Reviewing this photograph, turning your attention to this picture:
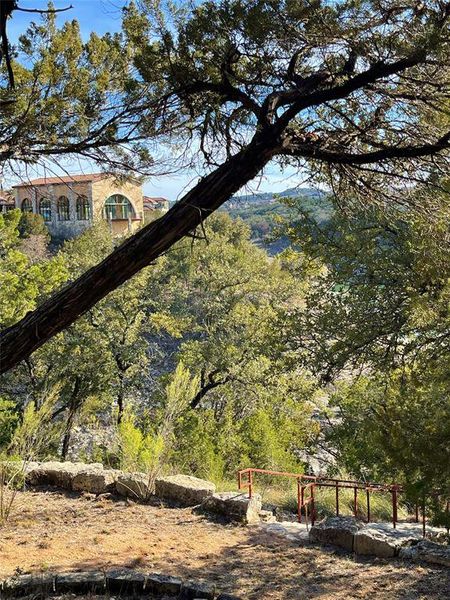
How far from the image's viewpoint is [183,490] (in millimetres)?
7566

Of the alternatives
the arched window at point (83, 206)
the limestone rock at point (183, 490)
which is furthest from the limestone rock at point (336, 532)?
the arched window at point (83, 206)

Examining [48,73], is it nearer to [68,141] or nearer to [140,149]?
[68,141]

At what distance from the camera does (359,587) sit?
16.5 ft

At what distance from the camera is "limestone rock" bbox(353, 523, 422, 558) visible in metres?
5.91

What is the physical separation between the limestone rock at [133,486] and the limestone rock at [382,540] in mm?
2592

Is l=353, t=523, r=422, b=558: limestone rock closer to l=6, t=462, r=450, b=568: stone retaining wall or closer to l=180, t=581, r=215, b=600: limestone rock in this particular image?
l=6, t=462, r=450, b=568: stone retaining wall

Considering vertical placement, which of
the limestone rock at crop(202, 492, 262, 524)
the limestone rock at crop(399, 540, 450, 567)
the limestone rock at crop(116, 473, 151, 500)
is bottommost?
the limestone rock at crop(399, 540, 450, 567)

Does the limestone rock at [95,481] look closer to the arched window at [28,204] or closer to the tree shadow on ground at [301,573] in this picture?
the tree shadow on ground at [301,573]

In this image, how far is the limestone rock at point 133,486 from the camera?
7.53 meters

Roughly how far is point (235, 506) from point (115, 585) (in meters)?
2.53

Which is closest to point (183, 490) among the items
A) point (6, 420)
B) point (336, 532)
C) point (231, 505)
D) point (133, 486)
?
point (133, 486)

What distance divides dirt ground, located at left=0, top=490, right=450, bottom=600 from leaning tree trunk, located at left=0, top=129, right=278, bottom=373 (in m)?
2.44

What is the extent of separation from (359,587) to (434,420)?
1.46 metres

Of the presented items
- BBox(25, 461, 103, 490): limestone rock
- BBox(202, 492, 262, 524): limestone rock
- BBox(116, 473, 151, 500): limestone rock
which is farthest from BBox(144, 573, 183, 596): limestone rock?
BBox(25, 461, 103, 490): limestone rock
